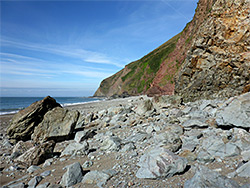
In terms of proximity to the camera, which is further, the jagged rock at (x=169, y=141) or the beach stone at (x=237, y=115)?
the beach stone at (x=237, y=115)

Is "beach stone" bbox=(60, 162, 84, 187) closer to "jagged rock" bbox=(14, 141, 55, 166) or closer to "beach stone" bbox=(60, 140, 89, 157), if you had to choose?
"beach stone" bbox=(60, 140, 89, 157)

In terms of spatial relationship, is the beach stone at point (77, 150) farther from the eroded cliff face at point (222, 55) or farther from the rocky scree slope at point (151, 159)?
the eroded cliff face at point (222, 55)

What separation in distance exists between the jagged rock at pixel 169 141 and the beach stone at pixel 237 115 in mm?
2112

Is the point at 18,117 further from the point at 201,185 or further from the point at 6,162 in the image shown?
the point at 201,185

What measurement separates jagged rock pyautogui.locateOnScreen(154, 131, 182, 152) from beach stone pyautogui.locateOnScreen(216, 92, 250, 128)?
6.93 feet

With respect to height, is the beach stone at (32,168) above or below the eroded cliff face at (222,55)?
below

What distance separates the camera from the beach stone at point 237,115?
5.66 meters

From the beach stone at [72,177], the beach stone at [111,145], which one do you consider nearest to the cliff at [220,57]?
the beach stone at [111,145]

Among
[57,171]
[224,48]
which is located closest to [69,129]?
[57,171]

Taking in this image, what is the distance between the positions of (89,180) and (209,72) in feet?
41.8

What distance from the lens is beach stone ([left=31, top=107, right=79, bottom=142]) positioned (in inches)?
345

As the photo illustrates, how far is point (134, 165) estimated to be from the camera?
486 centimetres

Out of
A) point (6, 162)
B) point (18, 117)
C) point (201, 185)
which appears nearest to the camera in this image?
point (201, 185)

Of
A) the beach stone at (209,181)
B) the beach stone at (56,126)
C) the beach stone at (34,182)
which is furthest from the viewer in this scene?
the beach stone at (56,126)
